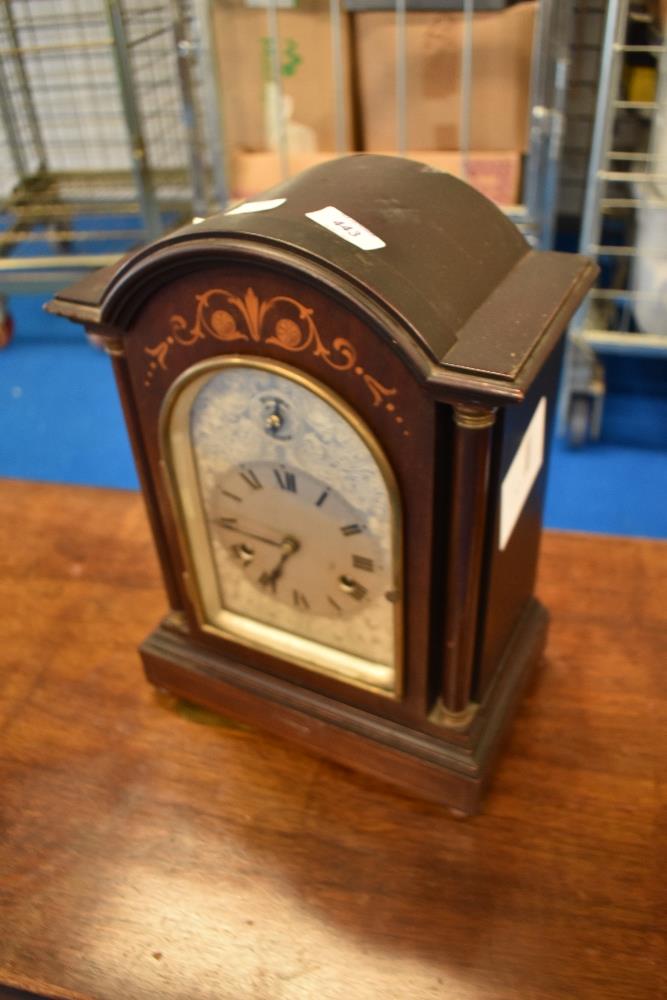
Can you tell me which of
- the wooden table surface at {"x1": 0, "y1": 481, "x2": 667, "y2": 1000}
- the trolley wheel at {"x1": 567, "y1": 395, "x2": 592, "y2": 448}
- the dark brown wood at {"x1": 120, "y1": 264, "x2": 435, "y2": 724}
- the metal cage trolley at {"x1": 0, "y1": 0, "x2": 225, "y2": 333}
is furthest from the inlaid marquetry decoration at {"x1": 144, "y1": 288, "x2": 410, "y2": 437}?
the metal cage trolley at {"x1": 0, "y1": 0, "x2": 225, "y2": 333}

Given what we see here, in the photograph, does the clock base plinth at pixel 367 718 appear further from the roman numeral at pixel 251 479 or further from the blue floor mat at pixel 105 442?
the blue floor mat at pixel 105 442

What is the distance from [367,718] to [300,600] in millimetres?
→ 115

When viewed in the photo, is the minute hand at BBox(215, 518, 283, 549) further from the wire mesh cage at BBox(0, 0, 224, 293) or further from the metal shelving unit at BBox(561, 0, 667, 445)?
the wire mesh cage at BBox(0, 0, 224, 293)

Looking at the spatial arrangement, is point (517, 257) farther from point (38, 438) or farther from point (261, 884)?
point (38, 438)

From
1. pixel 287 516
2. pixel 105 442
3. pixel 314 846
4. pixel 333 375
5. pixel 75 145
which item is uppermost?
pixel 333 375

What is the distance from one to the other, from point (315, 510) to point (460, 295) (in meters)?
0.19

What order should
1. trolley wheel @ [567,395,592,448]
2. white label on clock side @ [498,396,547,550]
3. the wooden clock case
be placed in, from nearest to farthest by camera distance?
the wooden clock case
white label on clock side @ [498,396,547,550]
trolley wheel @ [567,395,592,448]

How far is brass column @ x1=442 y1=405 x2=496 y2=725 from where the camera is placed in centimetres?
55

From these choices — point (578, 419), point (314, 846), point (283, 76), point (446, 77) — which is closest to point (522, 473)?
point (314, 846)

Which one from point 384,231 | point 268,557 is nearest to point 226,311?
point 384,231

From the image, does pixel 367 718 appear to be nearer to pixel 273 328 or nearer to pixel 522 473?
pixel 522 473

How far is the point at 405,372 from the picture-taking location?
542mm

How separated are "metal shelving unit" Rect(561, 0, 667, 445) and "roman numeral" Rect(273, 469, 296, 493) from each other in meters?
0.88

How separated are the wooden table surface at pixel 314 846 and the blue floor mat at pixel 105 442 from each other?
1.95 ft
